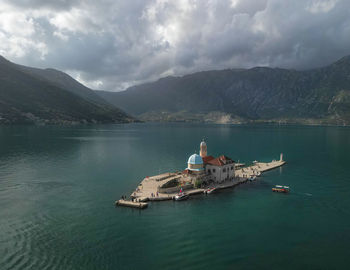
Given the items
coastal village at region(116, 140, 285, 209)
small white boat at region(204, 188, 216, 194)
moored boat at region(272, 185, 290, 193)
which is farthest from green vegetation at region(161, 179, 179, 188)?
moored boat at region(272, 185, 290, 193)

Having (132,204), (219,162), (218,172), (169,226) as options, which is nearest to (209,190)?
(218,172)

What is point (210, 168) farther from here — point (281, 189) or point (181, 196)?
point (281, 189)

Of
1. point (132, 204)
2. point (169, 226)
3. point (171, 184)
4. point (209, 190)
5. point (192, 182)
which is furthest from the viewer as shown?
point (192, 182)

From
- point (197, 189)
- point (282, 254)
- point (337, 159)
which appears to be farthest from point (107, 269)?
point (337, 159)

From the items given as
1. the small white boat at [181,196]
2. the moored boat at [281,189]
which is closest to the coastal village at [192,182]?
the small white boat at [181,196]

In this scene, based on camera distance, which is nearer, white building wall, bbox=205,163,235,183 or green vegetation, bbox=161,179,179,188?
green vegetation, bbox=161,179,179,188

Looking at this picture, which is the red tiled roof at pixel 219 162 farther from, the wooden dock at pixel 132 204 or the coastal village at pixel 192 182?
the wooden dock at pixel 132 204

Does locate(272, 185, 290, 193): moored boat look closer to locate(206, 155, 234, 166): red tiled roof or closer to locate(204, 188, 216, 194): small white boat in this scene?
locate(206, 155, 234, 166): red tiled roof

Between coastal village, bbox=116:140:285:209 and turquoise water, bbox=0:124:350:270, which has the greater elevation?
coastal village, bbox=116:140:285:209
